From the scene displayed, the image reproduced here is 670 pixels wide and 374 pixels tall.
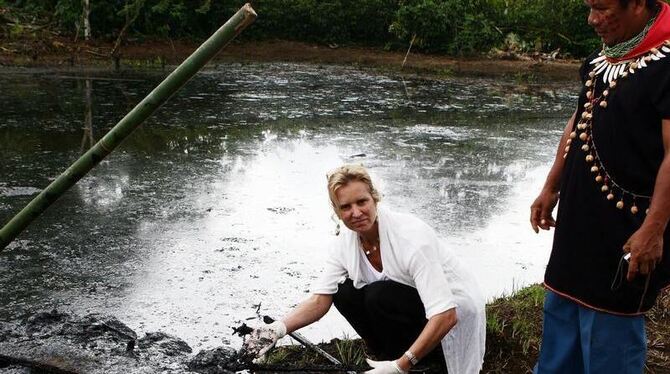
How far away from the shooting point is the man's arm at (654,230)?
192 cm

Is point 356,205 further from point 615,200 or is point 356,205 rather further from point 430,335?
point 615,200

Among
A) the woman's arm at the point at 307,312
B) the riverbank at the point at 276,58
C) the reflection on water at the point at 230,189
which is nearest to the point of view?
the woman's arm at the point at 307,312

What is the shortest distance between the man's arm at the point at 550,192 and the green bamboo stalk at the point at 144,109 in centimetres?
134

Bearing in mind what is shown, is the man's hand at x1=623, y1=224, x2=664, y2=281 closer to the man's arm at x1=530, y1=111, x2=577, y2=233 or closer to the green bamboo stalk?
the man's arm at x1=530, y1=111, x2=577, y2=233

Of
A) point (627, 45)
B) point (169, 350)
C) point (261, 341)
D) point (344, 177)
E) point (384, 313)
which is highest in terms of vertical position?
point (627, 45)

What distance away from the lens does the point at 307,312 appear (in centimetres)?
287

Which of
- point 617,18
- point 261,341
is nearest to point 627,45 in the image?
point 617,18

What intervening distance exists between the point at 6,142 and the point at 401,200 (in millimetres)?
4119

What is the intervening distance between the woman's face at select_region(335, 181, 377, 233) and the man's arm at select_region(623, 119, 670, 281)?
95cm

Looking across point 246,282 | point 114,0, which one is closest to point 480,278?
point 246,282

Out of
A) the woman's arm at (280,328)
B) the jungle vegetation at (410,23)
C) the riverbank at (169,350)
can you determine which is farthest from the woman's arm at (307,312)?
the jungle vegetation at (410,23)

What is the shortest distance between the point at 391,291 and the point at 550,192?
0.72 metres

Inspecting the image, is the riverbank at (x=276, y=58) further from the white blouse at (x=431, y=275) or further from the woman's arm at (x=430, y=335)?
the woman's arm at (x=430, y=335)

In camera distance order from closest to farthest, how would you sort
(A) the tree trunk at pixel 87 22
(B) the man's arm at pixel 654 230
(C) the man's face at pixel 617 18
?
(B) the man's arm at pixel 654 230
(C) the man's face at pixel 617 18
(A) the tree trunk at pixel 87 22
